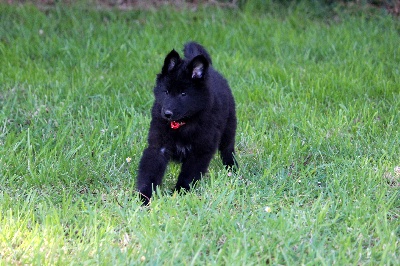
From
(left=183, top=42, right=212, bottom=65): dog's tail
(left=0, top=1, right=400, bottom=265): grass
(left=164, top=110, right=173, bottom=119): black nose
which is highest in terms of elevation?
(left=183, top=42, right=212, bottom=65): dog's tail

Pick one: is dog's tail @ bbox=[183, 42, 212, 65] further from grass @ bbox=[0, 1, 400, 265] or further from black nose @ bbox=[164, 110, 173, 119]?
grass @ bbox=[0, 1, 400, 265]

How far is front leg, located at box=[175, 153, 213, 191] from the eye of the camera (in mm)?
4773

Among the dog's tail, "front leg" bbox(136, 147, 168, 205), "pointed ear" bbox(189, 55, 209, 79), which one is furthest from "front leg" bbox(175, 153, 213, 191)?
the dog's tail

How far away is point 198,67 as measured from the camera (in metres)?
4.59

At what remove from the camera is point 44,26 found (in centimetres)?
862

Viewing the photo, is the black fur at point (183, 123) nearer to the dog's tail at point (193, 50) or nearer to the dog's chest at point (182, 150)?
the dog's chest at point (182, 150)

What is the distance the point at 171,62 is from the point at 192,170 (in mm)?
776

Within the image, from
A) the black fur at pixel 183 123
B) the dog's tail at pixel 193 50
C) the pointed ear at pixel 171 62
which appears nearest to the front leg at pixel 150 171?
the black fur at pixel 183 123

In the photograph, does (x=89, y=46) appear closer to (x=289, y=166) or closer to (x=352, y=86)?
(x=352, y=86)

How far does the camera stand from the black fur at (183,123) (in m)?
4.63

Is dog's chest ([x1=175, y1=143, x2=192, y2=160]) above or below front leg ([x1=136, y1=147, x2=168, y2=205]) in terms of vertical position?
above

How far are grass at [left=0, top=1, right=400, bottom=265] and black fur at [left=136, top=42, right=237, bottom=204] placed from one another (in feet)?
0.55

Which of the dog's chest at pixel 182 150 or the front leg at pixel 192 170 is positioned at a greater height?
the dog's chest at pixel 182 150

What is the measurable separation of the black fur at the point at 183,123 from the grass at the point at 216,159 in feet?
0.55
